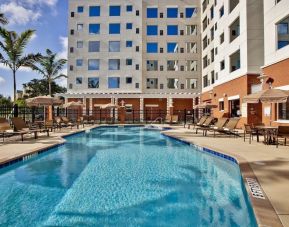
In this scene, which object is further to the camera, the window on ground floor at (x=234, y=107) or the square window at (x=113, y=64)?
the square window at (x=113, y=64)

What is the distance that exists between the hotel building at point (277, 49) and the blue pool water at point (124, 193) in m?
8.04

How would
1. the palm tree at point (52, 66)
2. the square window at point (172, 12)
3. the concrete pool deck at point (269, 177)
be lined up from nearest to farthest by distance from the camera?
1. the concrete pool deck at point (269, 177)
2. the square window at point (172, 12)
3. the palm tree at point (52, 66)

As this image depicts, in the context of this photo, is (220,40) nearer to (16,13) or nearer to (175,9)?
(175,9)

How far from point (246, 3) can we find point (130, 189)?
1827 cm

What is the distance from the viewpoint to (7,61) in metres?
22.8

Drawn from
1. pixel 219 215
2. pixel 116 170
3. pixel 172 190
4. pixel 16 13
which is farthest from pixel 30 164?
pixel 16 13

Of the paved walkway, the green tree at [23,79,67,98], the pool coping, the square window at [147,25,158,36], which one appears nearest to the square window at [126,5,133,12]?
the square window at [147,25,158,36]

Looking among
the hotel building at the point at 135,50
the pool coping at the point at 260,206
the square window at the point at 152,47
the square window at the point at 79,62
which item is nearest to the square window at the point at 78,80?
the hotel building at the point at 135,50

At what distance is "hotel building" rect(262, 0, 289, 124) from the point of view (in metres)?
14.4

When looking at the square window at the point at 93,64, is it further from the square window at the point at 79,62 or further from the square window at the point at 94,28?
the square window at the point at 94,28

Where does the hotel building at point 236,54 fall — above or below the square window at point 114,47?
below

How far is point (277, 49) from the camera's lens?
15422 mm

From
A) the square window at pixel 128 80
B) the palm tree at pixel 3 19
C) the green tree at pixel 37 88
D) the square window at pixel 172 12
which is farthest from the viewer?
the green tree at pixel 37 88

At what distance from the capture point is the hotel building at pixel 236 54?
63.2ft
